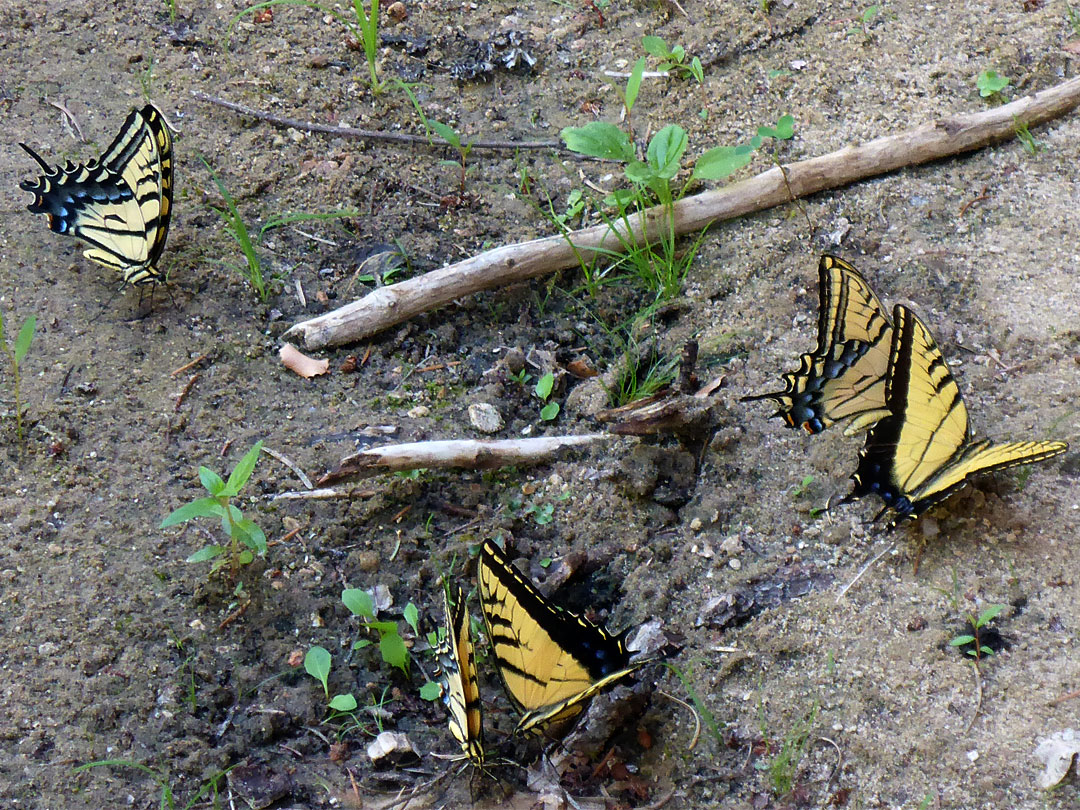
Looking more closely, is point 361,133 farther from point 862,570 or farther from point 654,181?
point 862,570

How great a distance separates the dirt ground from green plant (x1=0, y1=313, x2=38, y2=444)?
0.04 m

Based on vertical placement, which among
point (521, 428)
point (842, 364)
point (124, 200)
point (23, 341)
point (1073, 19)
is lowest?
point (521, 428)

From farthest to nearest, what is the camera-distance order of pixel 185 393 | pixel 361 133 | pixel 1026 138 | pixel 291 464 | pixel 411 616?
pixel 361 133 < pixel 1026 138 < pixel 185 393 < pixel 291 464 < pixel 411 616

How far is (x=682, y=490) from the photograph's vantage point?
2.89 metres

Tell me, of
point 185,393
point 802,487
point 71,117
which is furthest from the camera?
point 71,117

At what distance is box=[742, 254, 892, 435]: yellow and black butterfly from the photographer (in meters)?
2.66

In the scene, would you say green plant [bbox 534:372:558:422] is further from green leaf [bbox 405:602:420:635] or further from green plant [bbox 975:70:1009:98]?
green plant [bbox 975:70:1009:98]

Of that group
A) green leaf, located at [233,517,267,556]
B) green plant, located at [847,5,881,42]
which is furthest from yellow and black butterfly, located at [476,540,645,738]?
green plant, located at [847,5,881,42]

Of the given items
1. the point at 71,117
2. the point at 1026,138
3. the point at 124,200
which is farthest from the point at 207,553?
the point at 1026,138

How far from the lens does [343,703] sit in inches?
97.8

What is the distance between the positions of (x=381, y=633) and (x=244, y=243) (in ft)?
5.17

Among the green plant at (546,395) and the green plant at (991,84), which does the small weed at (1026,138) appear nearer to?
the green plant at (991,84)

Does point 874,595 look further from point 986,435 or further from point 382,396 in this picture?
point 382,396

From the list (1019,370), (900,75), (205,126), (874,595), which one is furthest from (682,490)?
(205,126)
